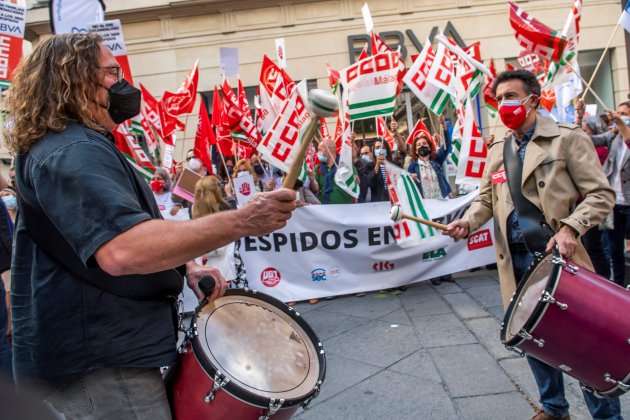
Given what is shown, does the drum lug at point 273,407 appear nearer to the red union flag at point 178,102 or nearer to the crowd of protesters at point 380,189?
the crowd of protesters at point 380,189

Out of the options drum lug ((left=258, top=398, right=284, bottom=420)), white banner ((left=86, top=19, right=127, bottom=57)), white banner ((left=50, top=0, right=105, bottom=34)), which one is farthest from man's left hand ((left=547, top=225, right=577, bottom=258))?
white banner ((left=50, top=0, right=105, bottom=34))

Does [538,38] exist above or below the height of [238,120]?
A: above

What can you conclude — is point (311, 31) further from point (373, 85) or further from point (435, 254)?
point (435, 254)

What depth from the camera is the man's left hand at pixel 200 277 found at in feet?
5.96

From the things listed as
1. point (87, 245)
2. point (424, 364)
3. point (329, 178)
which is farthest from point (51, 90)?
point (329, 178)

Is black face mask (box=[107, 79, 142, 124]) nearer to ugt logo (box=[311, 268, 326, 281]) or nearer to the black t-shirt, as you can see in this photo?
the black t-shirt

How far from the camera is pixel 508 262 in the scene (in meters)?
2.91

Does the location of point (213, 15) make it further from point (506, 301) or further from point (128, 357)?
point (128, 357)

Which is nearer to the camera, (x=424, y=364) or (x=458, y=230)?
(x=458, y=230)

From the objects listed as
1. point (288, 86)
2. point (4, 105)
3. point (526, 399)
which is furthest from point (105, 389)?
point (288, 86)

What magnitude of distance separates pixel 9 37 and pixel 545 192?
610 centimetres

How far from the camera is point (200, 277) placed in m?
1.89

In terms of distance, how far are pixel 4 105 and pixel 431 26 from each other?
1412 cm

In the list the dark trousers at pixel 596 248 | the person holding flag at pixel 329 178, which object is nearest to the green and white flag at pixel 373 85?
the person holding flag at pixel 329 178
